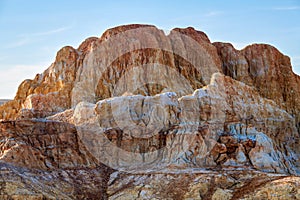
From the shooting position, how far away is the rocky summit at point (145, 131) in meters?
50.3

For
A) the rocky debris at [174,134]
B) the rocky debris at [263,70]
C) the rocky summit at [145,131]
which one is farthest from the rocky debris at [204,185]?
the rocky debris at [263,70]

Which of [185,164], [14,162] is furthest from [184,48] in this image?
[14,162]

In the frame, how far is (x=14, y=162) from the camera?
5072 centimetres

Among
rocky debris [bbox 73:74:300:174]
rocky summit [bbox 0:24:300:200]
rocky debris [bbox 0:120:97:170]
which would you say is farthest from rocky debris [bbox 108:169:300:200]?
rocky debris [bbox 0:120:97:170]

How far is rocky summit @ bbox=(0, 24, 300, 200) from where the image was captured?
165 feet

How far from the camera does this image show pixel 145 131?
2254 inches

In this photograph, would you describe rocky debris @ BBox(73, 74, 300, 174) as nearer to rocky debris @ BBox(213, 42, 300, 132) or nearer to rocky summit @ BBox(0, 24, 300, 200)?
rocky summit @ BBox(0, 24, 300, 200)

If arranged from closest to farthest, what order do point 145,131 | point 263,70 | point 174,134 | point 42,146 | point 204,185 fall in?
point 204,185, point 42,146, point 174,134, point 145,131, point 263,70

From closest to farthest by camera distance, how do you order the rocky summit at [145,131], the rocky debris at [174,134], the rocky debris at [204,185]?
the rocky debris at [204,185] < the rocky summit at [145,131] < the rocky debris at [174,134]

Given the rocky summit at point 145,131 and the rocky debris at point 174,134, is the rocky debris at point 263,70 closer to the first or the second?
the rocky summit at point 145,131

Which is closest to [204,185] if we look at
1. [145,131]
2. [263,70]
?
[145,131]

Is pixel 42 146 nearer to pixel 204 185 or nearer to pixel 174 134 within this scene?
pixel 174 134

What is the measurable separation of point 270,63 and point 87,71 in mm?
21556

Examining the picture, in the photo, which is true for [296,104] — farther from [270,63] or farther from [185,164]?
[185,164]
